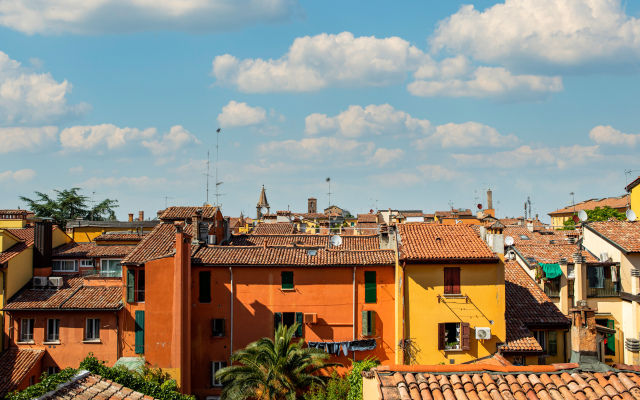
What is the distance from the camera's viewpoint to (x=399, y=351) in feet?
90.9

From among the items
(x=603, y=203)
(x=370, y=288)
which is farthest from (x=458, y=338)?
(x=603, y=203)

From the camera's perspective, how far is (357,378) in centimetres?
2491

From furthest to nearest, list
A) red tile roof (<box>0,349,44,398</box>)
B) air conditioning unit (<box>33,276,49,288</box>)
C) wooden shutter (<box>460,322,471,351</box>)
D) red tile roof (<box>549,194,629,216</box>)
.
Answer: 1. red tile roof (<box>549,194,629,216</box>)
2. air conditioning unit (<box>33,276,49,288</box>)
3. wooden shutter (<box>460,322,471,351</box>)
4. red tile roof (<box>0,349,44,398</box>)

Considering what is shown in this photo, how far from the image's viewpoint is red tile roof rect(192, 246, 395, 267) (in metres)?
28.8

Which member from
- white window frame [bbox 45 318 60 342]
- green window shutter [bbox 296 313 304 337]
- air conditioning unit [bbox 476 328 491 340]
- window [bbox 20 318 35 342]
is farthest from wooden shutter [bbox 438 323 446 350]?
window [bbox 20 318 35 342]

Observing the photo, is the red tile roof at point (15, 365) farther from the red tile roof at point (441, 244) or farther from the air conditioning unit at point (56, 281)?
the red tile roof at point (441, 244)

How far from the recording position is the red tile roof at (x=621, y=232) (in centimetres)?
3153

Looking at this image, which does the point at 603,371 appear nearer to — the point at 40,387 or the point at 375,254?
the point at 40,387

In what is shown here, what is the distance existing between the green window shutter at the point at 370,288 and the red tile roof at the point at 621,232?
1435 centimetres

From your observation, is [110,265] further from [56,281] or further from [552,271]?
[552,271]

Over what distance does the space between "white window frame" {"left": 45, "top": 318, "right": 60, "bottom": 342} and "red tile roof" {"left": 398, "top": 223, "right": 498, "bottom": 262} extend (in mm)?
18140

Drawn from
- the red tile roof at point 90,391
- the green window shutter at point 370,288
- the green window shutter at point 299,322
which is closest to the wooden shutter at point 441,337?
the green window shutter at point 370,288

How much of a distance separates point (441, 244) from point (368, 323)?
5532 mm

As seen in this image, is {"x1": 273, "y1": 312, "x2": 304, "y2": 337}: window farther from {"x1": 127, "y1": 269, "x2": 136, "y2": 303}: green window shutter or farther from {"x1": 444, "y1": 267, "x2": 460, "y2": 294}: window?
{"x1": 444, "y1": 267, "x2": 460, "y2": 294}: window
